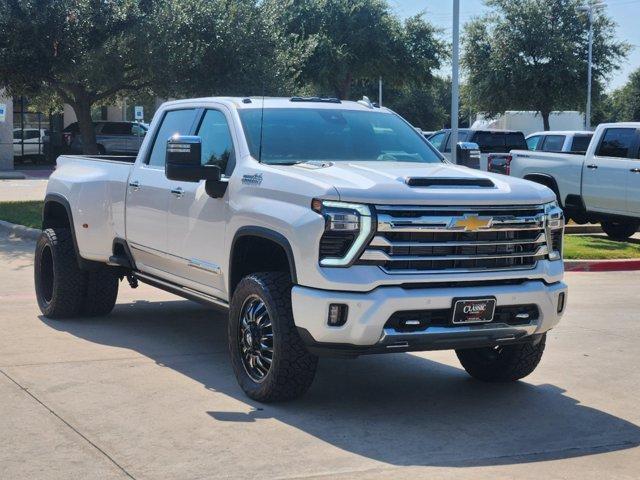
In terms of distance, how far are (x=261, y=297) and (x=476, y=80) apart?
42164 mm

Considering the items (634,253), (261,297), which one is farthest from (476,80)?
(261,297)

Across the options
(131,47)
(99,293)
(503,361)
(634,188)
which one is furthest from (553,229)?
(131,47)

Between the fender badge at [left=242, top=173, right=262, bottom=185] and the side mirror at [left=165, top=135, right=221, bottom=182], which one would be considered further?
the side mirror at [left=165, top=135, right=221, bottom=182]

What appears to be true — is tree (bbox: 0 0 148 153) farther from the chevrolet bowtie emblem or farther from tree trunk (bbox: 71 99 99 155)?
the chevrolet bowtie emblem

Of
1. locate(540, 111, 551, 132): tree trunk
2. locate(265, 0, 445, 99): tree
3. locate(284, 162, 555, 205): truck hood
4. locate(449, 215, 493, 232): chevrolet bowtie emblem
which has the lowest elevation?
locate(449, 215, 493, 232): chevrolet bowtie emblem

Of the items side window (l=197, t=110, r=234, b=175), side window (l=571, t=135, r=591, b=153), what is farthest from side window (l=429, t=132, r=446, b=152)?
side window (l=197, t=110, r=234, b=175)

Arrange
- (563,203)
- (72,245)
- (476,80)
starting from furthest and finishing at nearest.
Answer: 1. (476,80)
2. (563,203)
3. (72,245)

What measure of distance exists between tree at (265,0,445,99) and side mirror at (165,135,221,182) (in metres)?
29.7

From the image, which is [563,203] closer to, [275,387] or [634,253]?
[634,253]

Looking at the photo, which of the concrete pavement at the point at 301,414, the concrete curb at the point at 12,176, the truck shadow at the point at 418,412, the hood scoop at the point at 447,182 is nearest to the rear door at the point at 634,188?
the concrete pavement at the point at 301,414

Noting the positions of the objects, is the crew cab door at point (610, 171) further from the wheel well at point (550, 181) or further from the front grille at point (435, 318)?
the front grille at point (435, 318)

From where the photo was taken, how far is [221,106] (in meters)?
7.59

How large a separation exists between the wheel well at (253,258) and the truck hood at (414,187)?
55 centimetres

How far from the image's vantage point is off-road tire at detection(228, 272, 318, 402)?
20.2 feet
